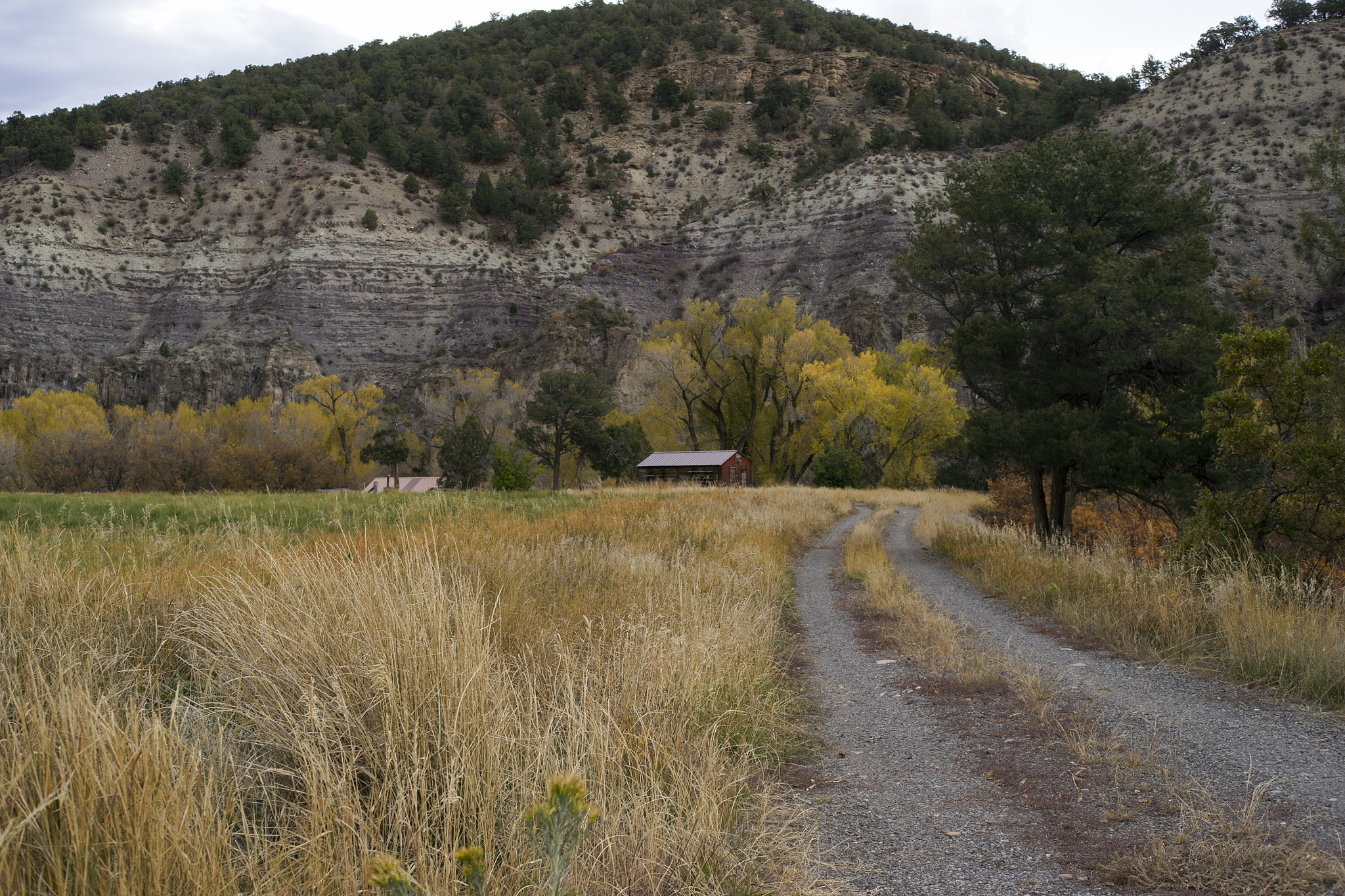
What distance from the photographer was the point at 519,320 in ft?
240

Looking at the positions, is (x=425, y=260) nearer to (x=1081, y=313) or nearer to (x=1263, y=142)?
(x=1081, y=313)

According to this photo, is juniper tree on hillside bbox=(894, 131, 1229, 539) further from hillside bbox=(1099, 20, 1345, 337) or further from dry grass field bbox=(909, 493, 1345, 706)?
hillside bbox=(1099, 20, 1345, 337)

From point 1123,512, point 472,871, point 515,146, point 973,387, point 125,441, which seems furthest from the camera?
point 515,146

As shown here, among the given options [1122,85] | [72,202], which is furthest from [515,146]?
[1122,85]

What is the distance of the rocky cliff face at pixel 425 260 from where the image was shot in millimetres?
60938

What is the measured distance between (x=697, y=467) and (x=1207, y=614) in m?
38.9

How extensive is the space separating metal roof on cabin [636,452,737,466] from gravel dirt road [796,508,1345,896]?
3832cm

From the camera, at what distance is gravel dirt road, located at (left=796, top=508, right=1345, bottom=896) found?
330cm

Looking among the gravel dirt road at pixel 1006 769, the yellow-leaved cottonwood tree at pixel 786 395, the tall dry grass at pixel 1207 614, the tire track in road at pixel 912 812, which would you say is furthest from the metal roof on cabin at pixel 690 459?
the tire track in road at pixel 912 812

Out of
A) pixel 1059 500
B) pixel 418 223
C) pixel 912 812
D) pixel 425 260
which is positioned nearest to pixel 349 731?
pixel 912 812

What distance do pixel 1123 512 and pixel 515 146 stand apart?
95.5 metres

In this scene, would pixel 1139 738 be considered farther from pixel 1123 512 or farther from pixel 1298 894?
pixel 1123 512

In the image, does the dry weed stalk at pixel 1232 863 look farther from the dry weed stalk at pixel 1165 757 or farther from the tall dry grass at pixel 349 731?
the tall dry grass at pixel 349 731

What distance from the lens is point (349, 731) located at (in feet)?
9.98
